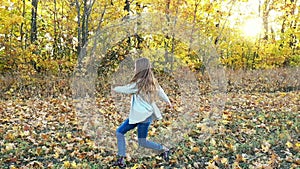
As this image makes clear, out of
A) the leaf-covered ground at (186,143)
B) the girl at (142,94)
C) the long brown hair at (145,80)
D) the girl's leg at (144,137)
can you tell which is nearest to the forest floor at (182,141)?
the leaf-covered ground at (186,143)

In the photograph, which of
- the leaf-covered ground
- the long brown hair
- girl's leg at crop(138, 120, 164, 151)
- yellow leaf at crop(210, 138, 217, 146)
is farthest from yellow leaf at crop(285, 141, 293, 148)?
the long brown hair

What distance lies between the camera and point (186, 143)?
15.9 ft

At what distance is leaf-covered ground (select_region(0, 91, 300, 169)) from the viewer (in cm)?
411

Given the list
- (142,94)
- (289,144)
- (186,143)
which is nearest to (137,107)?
(142,94)

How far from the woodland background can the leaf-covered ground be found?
14mm

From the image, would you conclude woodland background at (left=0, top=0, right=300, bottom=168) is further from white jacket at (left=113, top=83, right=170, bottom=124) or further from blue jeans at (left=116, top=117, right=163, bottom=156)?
white jacket at (left=113, top=83, right=170, bottom=124)

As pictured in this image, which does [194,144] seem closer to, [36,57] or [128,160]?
[128,160]

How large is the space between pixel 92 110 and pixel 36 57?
420 cm

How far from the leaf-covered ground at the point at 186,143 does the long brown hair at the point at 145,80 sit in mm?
822

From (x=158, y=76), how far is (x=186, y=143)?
208 inches

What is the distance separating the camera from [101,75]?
358 inches

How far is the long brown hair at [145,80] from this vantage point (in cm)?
393

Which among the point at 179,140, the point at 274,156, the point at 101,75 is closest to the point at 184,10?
the point at 101,75

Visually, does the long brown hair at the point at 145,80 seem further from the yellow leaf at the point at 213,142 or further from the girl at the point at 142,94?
the yellow leaf at the point at 213,142
